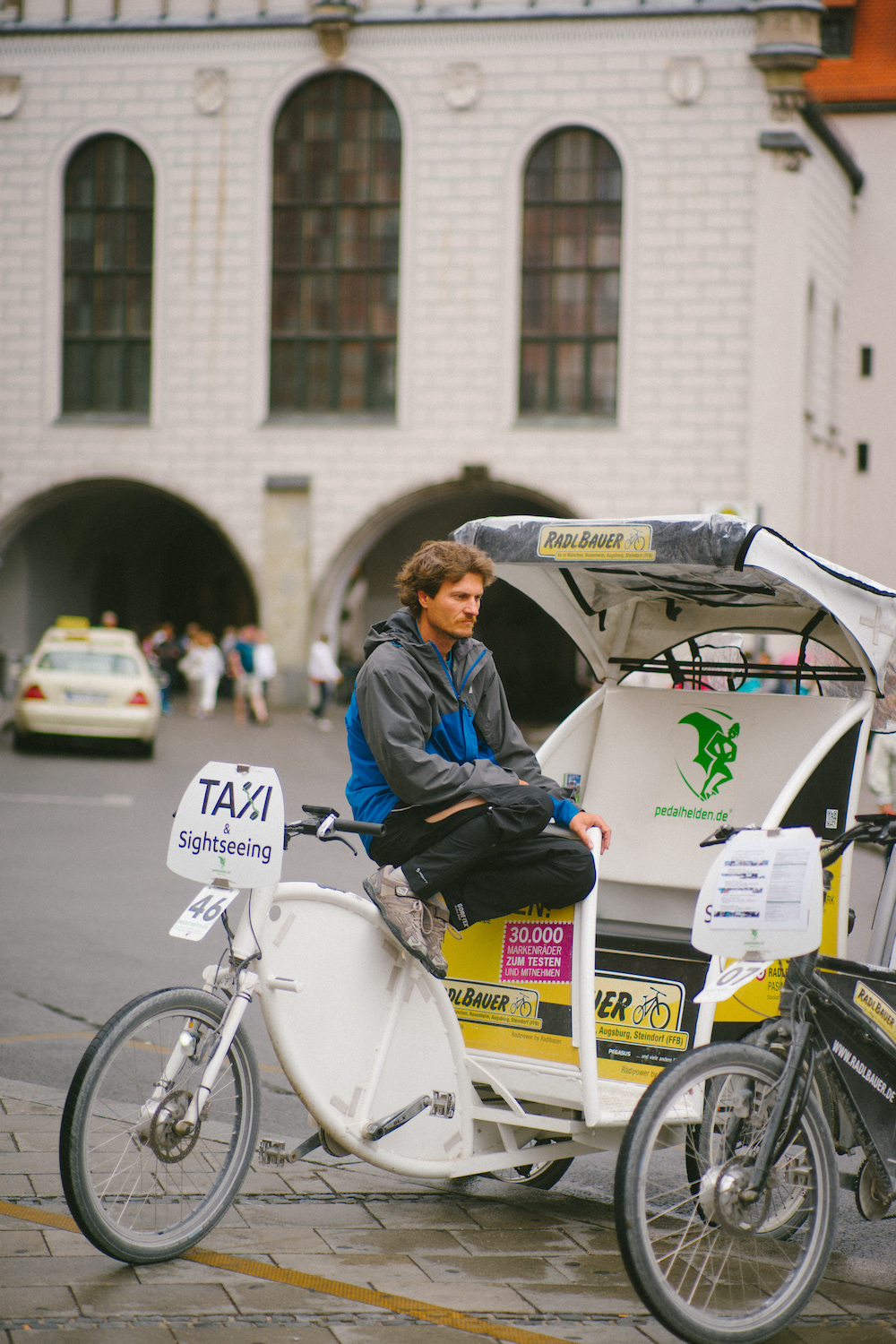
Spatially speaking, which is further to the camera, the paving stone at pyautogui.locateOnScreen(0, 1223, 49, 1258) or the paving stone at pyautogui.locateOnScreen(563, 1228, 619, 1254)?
the paving stone at pyautogui.locateOnScreen(563, 1228, 619, 1254)

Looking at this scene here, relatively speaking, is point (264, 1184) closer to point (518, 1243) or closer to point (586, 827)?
point (518, 1243)

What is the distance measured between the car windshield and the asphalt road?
119cm

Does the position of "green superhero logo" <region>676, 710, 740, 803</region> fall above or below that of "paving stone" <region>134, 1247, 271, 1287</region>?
above

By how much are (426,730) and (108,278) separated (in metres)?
31.6

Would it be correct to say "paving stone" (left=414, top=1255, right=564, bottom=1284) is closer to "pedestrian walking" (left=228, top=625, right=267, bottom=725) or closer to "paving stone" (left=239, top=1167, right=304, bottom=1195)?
"paving stone" (left=239, top=1167, right=304, bottom=1195)

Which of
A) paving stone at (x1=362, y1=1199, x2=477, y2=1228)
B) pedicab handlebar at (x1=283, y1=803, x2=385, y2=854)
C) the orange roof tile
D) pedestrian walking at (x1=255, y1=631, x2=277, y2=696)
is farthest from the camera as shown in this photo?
the orange roof tile

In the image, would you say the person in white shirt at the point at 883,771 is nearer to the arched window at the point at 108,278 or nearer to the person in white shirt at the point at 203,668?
the person in white shirt at the point at 203,668

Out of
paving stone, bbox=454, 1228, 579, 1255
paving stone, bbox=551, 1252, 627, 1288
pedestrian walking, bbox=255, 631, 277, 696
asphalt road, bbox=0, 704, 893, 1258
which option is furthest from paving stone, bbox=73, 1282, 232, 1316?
pedestrian walking, bbox=255, 631, 277, 696

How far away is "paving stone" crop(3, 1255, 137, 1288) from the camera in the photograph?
3.87 metres

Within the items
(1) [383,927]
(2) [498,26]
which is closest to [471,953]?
(1) [383,927]

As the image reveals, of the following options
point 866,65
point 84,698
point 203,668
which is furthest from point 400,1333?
point 866,65

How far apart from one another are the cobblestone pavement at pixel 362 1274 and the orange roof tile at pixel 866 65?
38566 millimetres

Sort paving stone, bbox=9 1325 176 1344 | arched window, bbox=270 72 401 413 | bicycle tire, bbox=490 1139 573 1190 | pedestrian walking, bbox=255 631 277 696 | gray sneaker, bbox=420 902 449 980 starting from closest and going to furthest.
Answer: paving stone, bbox=9 1325 176 1344 < gray sneaker, bbox=420 902 449 980 < bicycle tire, bbox=490 1139 573 1190 < pedestrian walking, bbox=255 631 277 696 < arched window, bbox=270 72 401 413

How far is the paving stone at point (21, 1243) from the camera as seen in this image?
405cm
